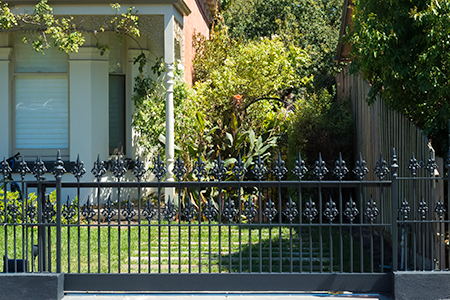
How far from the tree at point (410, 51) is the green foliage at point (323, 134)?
2.48 metres

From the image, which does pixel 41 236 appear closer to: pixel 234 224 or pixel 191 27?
pixel 234 224

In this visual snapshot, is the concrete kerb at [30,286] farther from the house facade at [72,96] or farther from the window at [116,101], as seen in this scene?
the window at [116,101]

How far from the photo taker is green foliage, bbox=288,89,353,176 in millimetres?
8914

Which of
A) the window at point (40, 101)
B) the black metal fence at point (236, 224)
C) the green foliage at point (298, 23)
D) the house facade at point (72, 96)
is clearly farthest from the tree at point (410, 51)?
the green foliage at point (298, 23)

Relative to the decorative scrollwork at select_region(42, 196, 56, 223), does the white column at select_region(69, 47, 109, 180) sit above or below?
above

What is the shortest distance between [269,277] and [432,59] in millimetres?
2851

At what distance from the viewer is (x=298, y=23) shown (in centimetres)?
2255

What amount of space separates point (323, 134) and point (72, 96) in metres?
5.38

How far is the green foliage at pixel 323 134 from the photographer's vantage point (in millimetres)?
8914

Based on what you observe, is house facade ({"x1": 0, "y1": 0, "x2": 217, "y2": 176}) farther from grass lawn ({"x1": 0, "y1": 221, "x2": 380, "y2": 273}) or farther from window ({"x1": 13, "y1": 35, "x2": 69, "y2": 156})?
grass lawn ({"x1": 0, "y1": 221, "x2": 380, "y2": 273})

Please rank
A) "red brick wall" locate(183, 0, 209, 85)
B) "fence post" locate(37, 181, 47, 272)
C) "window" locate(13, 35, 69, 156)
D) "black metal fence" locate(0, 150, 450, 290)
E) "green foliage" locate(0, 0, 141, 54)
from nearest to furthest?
1. "black metal fence" locate(0, 150, 450, 290)
2. "fence post" locate(37, 181, 47, 272)
3. "green foliage" locate(0, 0, 141, 54)
4. "window" locate(13, 35, 69, 156)
5. "red brick wall" locate(183, 0, 209, 85)

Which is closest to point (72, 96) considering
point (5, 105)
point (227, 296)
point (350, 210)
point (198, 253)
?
point (5, 105)

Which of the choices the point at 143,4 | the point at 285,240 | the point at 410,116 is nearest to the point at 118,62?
the point at 143,4

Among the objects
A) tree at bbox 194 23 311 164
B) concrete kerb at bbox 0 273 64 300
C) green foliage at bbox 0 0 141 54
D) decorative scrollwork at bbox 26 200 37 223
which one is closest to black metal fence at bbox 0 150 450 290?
decorative scrollwork at bbox 26 200 37 223
